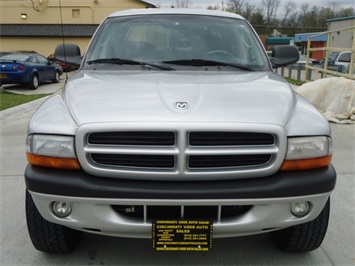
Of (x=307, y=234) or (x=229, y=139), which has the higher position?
(x=229, y=139)

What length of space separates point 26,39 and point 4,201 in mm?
31095

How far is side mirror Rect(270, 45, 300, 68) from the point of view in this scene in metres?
3.99

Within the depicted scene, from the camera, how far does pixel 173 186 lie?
7.23ft

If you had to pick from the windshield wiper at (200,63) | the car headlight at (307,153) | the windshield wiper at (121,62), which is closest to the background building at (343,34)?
the windshield wiper at (200,63)

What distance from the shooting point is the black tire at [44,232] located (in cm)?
259

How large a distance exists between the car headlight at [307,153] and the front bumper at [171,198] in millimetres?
46

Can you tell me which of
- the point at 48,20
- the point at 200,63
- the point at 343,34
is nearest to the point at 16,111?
the point at 200,63

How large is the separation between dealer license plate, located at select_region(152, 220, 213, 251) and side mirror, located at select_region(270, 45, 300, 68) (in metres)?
2.27

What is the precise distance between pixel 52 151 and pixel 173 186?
74 centimetres

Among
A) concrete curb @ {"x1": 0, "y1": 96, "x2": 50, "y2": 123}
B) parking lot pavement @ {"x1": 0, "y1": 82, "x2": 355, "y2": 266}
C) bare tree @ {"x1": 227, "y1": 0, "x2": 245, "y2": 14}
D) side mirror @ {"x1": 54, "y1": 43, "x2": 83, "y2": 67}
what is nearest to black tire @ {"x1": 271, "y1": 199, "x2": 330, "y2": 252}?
parking lot pavement @ {"x1": 0, "y1": 82, "x2": 355, "y2": 266}

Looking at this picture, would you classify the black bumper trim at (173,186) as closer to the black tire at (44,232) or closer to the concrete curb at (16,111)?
the black tire at (44,232)

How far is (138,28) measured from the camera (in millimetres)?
3777

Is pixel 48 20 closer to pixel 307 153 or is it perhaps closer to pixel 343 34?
pixel 343 34

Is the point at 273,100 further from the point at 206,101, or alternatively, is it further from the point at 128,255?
the point at 128,255
